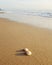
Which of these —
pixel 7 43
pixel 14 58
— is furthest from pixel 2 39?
pixel 14 58

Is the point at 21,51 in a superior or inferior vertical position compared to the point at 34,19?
inferior

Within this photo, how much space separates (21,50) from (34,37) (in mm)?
2331

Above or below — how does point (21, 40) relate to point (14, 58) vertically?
above

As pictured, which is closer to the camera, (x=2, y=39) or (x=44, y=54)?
(x=44, y=54)

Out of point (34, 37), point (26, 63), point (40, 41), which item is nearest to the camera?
point (26, 63)

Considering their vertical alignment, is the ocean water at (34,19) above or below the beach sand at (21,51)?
above

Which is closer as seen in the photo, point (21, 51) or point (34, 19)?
point (21, 51)

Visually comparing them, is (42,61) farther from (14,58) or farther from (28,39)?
(28,39)

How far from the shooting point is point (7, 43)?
27.2 feet

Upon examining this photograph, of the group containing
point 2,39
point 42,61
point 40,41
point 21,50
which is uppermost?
point 2,39

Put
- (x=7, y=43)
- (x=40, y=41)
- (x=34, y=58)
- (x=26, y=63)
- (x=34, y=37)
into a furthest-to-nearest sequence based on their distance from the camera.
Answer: (x=34, y=37)
(x=40, y=41)
(x=7, y=43)
(x=34, y=58)
(x=26, y=63)

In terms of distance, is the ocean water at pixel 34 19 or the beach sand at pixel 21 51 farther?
the ocean water at pixel 34 19

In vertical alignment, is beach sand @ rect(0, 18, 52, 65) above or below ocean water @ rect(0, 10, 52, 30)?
below

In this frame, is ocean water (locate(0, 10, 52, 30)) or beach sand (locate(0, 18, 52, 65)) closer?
beach sand (locate(0, 18, 52, 65))
